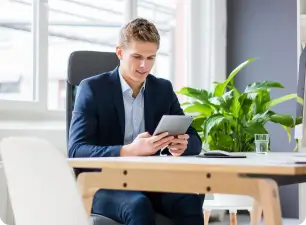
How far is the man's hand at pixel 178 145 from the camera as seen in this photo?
6.54ft

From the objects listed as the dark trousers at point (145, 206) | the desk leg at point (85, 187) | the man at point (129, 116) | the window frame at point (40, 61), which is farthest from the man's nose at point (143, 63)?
the window frame at point (40, 61)

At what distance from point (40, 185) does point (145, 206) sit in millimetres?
902

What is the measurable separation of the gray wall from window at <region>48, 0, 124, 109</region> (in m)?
1.13

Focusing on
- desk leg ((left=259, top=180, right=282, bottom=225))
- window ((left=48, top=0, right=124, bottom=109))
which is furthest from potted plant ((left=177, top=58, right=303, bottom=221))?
desk leg ((left=259, top=180, right=282, bottom=225))

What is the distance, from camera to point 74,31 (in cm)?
361

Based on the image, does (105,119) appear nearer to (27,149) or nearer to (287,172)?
(287,172)

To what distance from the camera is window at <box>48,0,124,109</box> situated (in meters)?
3.47

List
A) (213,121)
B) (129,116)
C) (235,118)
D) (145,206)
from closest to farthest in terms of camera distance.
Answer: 1. (145,206)
2. (129,116)
3. (213,121)
4. (235,118)

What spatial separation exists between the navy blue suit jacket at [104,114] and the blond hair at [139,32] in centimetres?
16

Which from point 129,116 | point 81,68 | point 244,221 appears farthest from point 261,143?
point 244,221

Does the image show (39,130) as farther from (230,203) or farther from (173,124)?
(173,124)

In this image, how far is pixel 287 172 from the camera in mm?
1351

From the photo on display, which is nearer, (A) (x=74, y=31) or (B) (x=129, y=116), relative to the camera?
(B) (x=129, y=116)

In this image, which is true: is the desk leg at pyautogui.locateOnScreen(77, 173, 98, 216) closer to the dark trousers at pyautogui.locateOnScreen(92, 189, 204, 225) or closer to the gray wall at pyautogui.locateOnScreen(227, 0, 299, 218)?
the dark trousers at pyautogui.locateOnScreen(92, 189, 204, 225)
